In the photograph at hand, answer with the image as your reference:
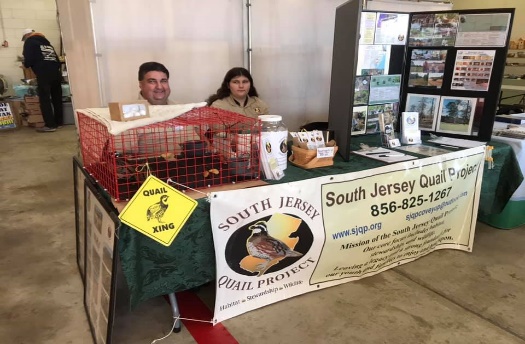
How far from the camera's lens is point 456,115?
2307mm

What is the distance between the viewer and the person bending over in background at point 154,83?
7.38 ft

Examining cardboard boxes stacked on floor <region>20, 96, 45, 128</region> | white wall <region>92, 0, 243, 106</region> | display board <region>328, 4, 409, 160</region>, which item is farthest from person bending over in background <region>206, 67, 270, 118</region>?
cardboard boxes stacked on floor <region>20, 96, 45, 128</region>

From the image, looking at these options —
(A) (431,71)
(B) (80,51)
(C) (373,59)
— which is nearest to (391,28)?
(C) (373,59)

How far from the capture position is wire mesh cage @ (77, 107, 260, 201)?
1.36 metres

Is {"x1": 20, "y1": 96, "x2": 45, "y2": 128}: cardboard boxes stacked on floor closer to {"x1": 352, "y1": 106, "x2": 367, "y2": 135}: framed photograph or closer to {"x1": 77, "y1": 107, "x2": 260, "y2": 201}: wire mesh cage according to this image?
{"x1": 77, "y1": 107, "x2": 260, "y2": 201}: wire mesh cage

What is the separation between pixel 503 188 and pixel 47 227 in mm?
3043

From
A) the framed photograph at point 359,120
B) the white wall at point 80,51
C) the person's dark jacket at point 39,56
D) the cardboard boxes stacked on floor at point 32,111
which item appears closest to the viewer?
the framed photograph at point 359,120

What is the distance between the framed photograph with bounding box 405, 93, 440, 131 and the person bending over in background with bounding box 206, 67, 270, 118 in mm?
960

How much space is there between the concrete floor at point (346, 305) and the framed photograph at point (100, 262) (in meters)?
0.15

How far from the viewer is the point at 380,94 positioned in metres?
2.24

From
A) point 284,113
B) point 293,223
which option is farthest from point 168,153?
point 284,113

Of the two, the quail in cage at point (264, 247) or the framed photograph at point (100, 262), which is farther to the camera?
the quail in cage at point (264, 247)

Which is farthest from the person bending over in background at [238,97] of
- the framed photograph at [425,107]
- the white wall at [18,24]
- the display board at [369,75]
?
the white wall at [18,24]

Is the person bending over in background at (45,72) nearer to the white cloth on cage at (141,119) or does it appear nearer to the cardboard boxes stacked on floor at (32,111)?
the cardboard boxes stacked on floor at (32,111)
